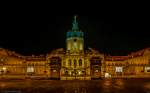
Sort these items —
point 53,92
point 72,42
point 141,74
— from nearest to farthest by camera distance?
point 53,92, point 141,74, point 72,42

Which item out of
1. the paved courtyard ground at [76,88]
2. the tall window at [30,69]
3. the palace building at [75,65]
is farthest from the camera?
the tall window at [30,69]

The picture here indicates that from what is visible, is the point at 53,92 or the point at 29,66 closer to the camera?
the point at 53,92

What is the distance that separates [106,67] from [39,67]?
825 inches

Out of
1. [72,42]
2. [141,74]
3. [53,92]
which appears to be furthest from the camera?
[72,42]

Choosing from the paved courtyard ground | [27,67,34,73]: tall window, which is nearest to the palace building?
[27,67,34,73]: tall window

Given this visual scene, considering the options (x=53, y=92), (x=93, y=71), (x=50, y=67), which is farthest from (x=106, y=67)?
(x=53, y=92)

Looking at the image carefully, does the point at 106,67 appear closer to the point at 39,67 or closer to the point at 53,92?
the point at 39,67

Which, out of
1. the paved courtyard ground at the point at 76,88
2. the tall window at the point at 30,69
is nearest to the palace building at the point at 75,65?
the tall window at the point at 30,69

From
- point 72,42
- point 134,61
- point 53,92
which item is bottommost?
point 53,92

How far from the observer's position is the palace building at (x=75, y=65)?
102m

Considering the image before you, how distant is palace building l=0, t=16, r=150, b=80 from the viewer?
102 m

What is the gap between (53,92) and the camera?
43000 millimetres

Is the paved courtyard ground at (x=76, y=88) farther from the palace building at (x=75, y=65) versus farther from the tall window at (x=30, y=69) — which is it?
the tall window at (x=30, y=69)

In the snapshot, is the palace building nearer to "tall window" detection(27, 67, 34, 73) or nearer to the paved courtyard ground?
"tall window" detection(27, 67, 34, 73)
